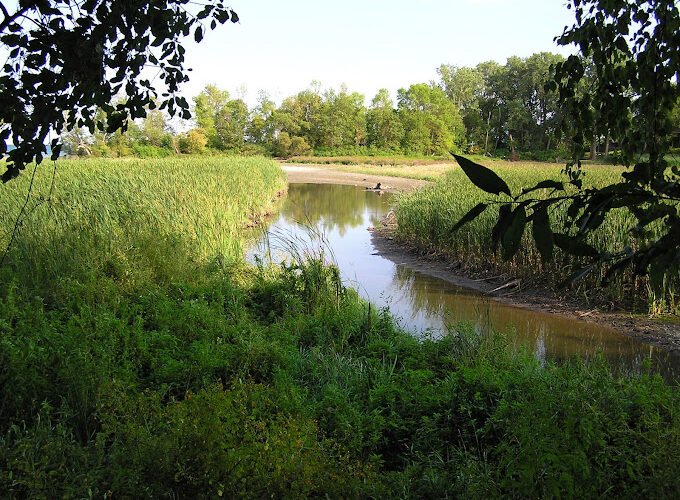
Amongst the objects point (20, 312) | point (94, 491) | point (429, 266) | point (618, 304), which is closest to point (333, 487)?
point (94, 491)

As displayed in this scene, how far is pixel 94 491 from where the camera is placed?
2.29 metres

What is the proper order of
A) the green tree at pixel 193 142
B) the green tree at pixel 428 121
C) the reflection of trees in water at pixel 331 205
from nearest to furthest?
1. the reflection of trees in water at pixel 331 205
2. the green tree at pixel 193 142
3. the green tree at pixel 428 121

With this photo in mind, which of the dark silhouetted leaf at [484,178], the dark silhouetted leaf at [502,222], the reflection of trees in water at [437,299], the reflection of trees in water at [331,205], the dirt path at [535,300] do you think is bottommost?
the reflection of trees in water at [437,299]

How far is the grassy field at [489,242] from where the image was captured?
863 cm

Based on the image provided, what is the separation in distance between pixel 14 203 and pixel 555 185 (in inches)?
402

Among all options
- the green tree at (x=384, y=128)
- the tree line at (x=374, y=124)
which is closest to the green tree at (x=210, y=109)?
the tree line at (x=374, y=124)

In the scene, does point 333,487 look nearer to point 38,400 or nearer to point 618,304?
point 38,400

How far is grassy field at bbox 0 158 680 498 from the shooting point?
7.85ft

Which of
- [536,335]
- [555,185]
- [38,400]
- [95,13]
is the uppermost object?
[95,13]

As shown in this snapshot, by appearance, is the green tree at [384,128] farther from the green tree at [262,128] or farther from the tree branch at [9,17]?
the tree branch at [9,17]

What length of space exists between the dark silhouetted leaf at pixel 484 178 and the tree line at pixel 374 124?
60.5 metres

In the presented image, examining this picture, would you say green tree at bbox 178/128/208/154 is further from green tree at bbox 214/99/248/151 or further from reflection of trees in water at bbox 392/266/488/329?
reflection of trees in water at bbox 392/266/488/329

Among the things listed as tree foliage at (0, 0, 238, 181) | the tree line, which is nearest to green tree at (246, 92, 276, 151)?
the tree line

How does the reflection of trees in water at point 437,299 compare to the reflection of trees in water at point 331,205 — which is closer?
the reflection of trees in water at point 437,299
